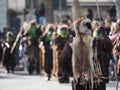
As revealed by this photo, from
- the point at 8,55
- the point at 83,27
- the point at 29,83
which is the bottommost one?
the point at 29,83

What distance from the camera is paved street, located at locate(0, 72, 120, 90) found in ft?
55.3

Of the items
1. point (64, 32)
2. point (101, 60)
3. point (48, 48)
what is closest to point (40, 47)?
point (48, 48)

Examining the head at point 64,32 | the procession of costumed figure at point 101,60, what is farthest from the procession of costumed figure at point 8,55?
the procession of costumed figure at point 101,60

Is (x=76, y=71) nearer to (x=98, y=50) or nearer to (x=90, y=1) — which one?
(x=98, y=50)

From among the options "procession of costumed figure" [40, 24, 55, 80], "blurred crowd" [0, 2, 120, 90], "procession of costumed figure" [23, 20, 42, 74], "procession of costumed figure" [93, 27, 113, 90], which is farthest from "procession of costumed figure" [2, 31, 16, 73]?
"procession of costumed figure" [93, 27, 113, 90]

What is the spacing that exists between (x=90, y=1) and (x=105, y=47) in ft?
62.4

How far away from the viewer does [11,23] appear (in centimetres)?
Result: 3331

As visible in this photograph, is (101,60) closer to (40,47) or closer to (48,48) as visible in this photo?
(48,48)

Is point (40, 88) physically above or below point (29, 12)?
below

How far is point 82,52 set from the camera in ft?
35.7

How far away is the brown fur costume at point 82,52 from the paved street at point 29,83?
5.39 m

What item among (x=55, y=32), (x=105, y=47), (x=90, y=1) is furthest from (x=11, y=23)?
(x=105, y=47)

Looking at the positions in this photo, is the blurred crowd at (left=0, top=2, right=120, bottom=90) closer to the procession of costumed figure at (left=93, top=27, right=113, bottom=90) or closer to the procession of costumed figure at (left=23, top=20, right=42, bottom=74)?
the procession of costumed figure at (left=23, top=20, right=42, bottom=74)

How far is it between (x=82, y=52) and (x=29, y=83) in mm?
7622
